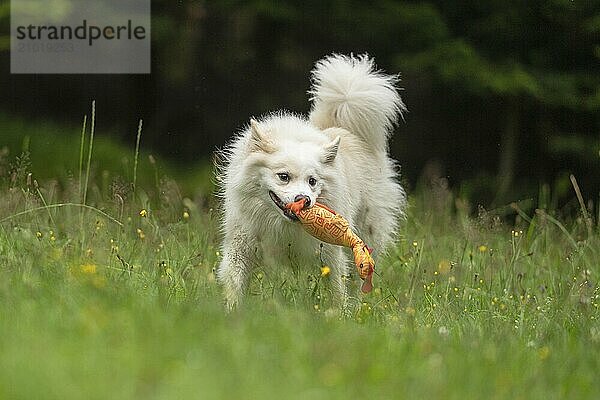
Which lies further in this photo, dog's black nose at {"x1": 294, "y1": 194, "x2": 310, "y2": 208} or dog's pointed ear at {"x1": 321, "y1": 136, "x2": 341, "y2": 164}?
dog's pointed ear at {"x1": 321, "y1": 136, "x2": 341, "y2": 164}

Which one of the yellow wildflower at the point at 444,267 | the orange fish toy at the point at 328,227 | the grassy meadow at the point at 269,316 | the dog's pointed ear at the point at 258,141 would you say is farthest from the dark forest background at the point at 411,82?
the orange fish toy at the point at 328,227

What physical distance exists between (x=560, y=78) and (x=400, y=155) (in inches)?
112

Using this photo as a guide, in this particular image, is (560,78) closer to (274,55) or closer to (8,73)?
(274,55)

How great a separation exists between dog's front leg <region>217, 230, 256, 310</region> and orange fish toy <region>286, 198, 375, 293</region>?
0.47 metres

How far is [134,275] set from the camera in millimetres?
5234

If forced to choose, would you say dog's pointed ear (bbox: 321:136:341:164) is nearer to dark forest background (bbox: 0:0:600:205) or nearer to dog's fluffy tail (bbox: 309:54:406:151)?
Answer: dog's fluffy tail (bbox: 309:54:406:151)

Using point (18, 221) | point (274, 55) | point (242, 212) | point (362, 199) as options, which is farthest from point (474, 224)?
point (274, 55)

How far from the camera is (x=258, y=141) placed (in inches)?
227

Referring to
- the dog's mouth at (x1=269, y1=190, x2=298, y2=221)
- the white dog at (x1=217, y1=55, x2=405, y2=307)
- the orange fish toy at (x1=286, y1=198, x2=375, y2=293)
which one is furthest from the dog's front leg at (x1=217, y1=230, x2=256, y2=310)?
the orange fish toy at (x1=286, y1=198, x2=375, y2=293)

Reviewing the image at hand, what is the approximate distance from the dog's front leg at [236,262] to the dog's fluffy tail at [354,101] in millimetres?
1199

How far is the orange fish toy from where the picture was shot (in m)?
5.44

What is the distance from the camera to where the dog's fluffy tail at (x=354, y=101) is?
6.77 metres

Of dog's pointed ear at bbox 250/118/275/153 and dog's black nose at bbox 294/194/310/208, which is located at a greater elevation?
dog's pointed ear at bbox 250/118/275/153

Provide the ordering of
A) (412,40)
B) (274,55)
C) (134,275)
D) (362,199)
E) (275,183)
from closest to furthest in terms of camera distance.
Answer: (134,275) → (275,183) → (362,199) → (412,40) → (274,55)
